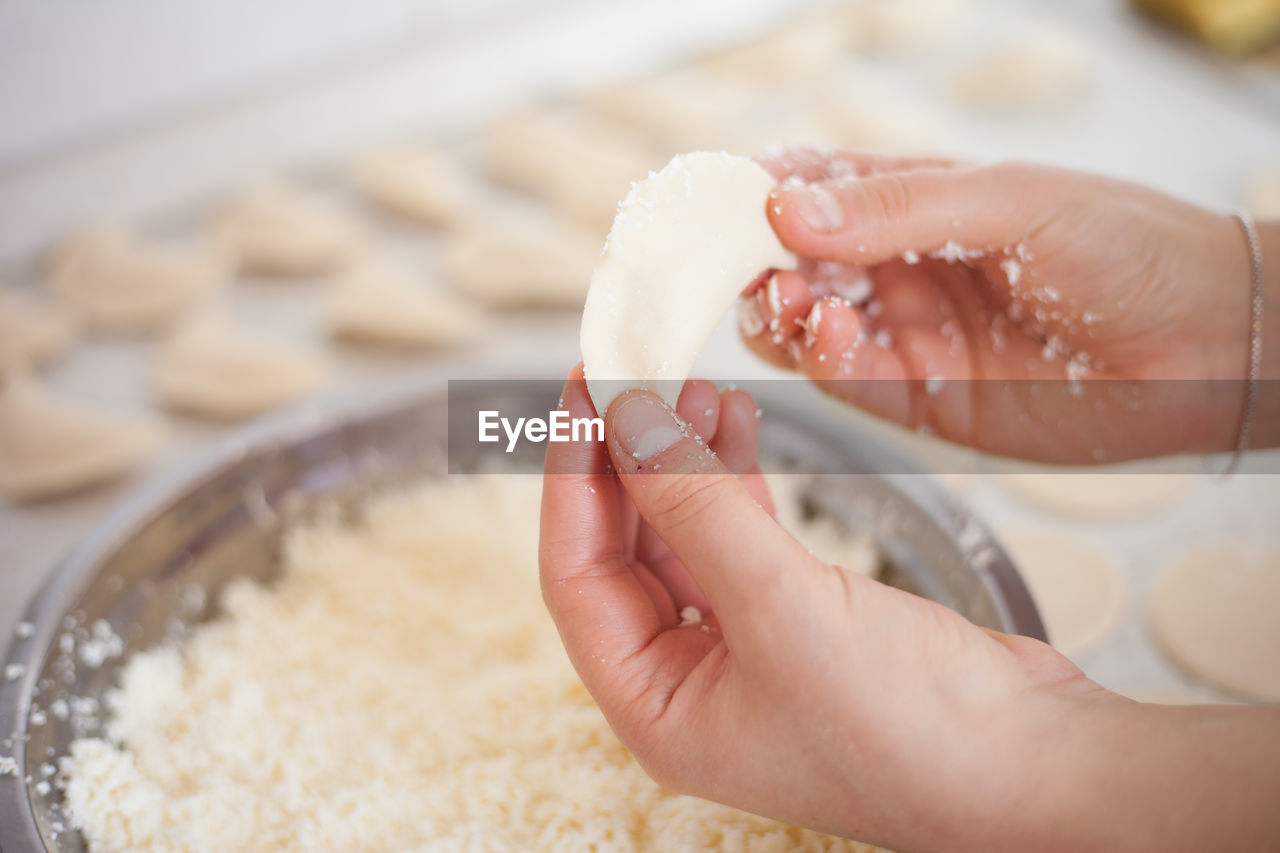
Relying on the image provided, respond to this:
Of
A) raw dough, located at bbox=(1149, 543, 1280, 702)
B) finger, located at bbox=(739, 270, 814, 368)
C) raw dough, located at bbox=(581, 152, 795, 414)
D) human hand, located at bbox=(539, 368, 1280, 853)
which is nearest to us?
human hand, located at bbox=(539, 368, 1280, 853)

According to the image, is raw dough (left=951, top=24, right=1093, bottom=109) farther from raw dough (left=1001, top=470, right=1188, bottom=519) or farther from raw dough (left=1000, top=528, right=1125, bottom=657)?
raw dough (left=1000, top=528, right=1125, bottom=657)

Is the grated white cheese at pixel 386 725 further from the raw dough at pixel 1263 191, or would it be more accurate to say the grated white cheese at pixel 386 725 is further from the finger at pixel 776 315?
the raw dough at pixel 1263 191

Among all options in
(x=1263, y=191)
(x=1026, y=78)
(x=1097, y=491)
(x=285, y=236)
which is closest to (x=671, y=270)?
(x=1097, y=491)

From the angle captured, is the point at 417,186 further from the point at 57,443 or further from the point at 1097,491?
the point at 1097,491

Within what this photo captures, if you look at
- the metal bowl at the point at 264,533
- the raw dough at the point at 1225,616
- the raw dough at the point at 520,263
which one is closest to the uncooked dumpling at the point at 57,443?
the metal bowl at the point at 264,533

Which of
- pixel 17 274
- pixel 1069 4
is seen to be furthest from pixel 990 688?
pixel 1069 4

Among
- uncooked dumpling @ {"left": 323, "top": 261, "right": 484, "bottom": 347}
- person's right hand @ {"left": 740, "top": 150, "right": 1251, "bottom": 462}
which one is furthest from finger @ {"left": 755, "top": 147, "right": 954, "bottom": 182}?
uncooked dumpling @ {"left": 323, "top": 261, "right": 484, "bottom": 347}
